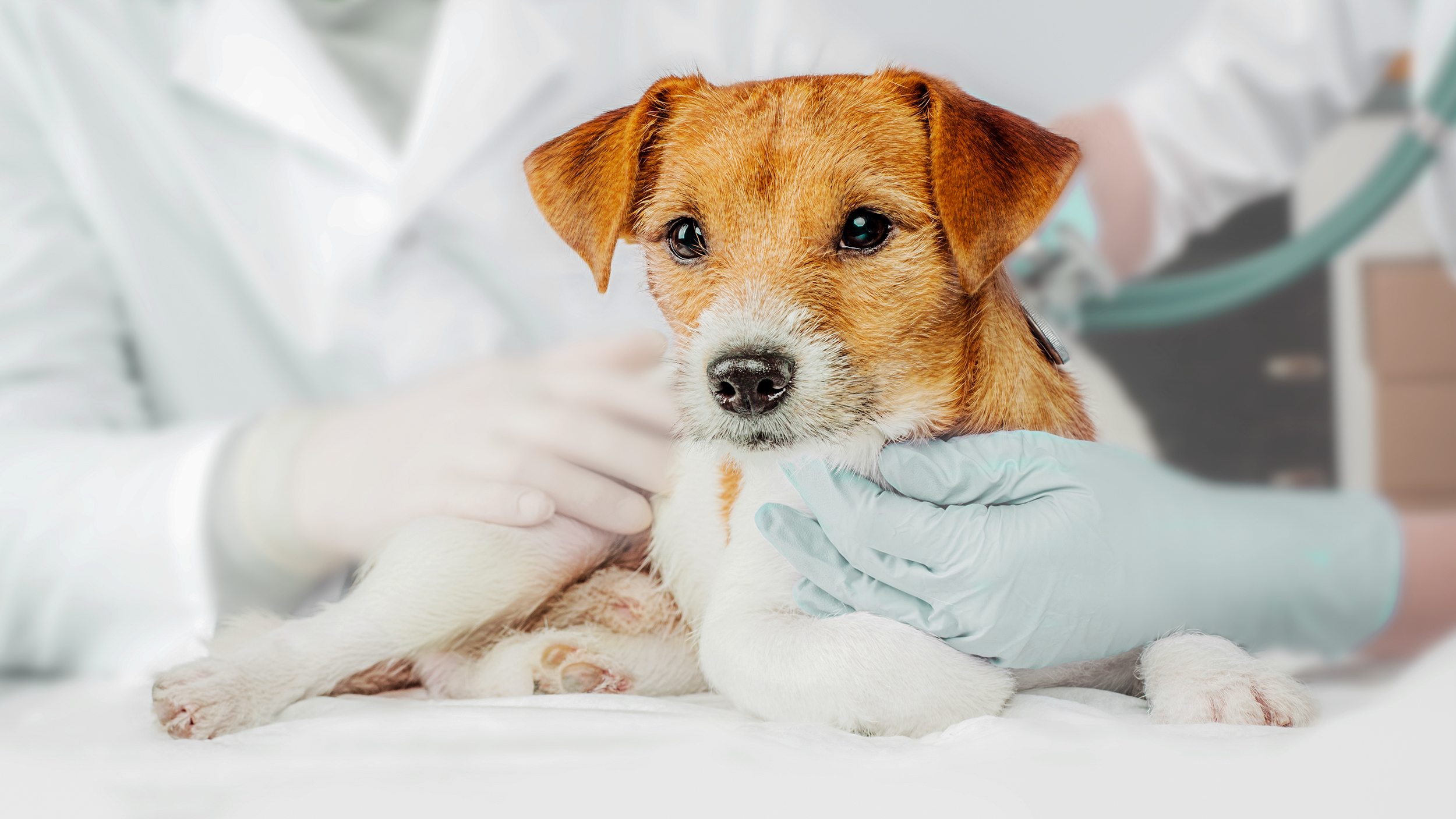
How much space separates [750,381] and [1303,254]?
3.38 feet

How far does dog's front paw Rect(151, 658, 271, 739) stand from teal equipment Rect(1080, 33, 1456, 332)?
0.98 metres

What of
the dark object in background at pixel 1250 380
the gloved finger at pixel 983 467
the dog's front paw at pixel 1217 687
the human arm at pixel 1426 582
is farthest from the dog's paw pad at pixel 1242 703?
the dark object in background at pixel 1250 380

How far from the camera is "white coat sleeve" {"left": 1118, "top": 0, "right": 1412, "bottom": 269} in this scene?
A: 4.60ft

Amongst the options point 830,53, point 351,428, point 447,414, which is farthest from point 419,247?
point 830,53

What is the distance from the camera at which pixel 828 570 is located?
1.86 feet

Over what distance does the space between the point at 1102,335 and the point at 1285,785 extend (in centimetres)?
A: 130

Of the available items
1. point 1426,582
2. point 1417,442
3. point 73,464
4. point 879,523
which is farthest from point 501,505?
point 1417,442

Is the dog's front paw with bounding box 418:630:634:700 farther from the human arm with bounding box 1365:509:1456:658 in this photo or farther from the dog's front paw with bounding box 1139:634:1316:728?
the human arm with bounding box 1365:509:1456:658

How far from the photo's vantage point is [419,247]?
4.46ft

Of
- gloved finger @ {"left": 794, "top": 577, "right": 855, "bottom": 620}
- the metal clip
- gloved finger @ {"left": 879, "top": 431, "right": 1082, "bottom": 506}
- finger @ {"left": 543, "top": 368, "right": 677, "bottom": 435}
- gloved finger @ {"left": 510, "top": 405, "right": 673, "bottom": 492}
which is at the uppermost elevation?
the metal clip

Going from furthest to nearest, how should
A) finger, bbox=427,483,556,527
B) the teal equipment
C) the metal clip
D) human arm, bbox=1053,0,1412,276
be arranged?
human arm, bbox=1053,0,1412,276 < the teal equipment < finger, bbox=427,483,556,527 < the metal clip

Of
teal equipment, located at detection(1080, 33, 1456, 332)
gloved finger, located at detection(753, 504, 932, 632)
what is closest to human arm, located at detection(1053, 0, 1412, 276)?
teal equipment, located at detection(1080, 33, 1456, 332)

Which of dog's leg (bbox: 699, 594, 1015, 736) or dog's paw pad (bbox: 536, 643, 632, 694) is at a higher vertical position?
dog's leg (bbox: 699, 594, 1015, 736)

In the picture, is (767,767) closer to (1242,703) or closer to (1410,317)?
(1242,703)
